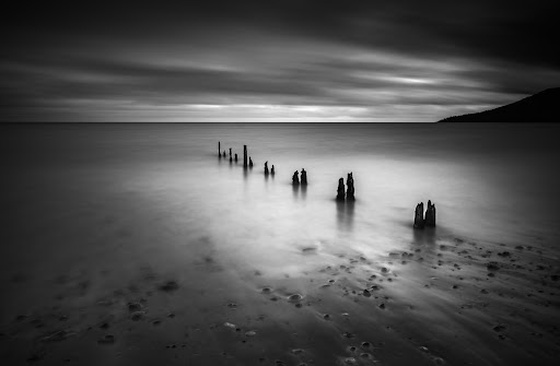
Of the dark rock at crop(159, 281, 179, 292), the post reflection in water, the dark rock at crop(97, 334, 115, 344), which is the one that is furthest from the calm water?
the dark rock at crop(97, 334, 115, 344)

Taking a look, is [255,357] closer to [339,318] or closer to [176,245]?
[339,318]

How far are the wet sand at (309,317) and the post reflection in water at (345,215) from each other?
346 cm

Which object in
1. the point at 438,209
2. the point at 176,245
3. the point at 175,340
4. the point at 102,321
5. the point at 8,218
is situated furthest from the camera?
the point at 438,209

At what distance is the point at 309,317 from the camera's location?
593 cm

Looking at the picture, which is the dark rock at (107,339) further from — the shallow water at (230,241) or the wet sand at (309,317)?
the shallow water at (230,241)

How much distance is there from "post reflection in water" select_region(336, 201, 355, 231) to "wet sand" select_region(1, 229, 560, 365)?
3465 millimetres

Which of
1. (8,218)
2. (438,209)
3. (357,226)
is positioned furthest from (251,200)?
(8,218)

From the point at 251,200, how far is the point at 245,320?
10.5 metres

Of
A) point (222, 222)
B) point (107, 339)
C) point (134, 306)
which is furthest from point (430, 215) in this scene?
point (107, 339)

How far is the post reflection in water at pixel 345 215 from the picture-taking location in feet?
38.7

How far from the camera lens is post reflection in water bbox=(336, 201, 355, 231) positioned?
1180 centimetres

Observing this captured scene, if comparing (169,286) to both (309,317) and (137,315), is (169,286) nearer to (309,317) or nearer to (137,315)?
(137,315)

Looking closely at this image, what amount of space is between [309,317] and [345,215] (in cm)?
774

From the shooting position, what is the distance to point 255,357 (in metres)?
4.95
